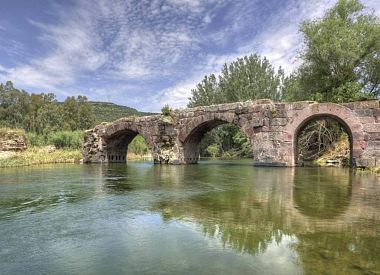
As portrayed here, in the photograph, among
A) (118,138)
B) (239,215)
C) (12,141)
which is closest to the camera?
(239,215)

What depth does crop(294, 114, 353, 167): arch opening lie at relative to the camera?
69.7 feet

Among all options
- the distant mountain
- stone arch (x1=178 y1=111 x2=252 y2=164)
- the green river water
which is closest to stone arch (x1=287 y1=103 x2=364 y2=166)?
stone arch (x1=178 y1=111 x2=252 y2=164)

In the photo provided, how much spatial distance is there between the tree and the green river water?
16.6 meters

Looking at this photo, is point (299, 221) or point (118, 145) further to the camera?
point (118, 145)

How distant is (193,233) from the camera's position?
17.4ft

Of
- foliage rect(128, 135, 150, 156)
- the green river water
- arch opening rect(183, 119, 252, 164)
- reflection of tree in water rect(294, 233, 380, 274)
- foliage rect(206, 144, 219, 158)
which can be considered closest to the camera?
reflection of tree in water rect(294, 233, 380, 274)

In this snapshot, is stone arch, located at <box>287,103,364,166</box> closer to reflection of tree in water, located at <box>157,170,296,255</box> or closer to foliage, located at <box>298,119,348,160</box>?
foliage, located at <box>298,119,348,160</box>

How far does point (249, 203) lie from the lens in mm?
7719

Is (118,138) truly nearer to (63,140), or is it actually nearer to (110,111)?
(63,140)

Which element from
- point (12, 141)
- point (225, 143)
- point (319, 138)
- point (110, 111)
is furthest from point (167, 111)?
point (110, 111)

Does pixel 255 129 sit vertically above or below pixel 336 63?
below

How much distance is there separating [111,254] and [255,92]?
41003 mm

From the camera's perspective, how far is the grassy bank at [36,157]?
86.7ft

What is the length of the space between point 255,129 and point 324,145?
6503 millimetres
